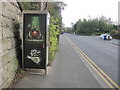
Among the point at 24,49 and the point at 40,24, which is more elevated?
the point at 40,24

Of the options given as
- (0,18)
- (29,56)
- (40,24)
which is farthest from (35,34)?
(0,18)

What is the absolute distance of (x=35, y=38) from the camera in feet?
20.4

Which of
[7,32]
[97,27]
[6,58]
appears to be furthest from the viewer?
[97,27]

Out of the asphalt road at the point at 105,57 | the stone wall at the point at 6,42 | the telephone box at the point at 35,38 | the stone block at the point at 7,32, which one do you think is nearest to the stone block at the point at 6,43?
the stone wall at the point at 6,42

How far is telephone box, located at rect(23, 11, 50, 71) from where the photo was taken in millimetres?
6141

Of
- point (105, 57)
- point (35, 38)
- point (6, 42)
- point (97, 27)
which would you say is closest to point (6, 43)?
point (6, 42)

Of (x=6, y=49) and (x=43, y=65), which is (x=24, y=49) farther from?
(x=6, y=49)

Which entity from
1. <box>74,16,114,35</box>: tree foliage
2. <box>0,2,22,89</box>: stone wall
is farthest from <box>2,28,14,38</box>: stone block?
<box>74,16,114,35</box>: tree foliage

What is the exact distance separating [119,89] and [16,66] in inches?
149

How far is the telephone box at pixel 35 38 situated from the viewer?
20.1 ft

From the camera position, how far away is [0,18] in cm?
431

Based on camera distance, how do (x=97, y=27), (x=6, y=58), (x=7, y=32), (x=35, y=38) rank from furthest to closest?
(x=97, y=27), (x=35, y=38), (x=7, y=32), (x=6, y=58)

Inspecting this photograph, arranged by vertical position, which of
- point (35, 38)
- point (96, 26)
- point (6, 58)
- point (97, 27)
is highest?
point (96, 26)

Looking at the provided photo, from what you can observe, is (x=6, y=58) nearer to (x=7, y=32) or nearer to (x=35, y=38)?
(x=7, y=32)
